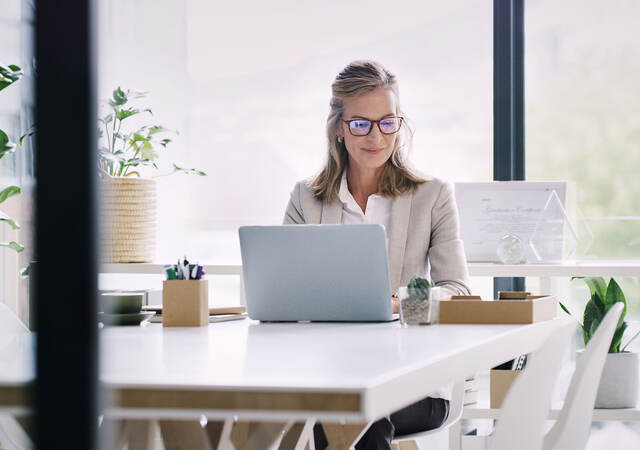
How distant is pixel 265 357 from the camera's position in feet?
3.38

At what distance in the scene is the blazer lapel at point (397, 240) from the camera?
2254mm

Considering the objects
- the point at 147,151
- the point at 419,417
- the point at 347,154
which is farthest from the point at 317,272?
the point at 147,151

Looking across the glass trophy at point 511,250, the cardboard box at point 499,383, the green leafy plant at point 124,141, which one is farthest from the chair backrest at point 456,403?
the green leafy plant at point 124,141

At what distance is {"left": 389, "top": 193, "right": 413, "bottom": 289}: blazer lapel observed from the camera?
225 cm

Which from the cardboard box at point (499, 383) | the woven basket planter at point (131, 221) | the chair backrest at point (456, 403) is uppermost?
the woven basket planter at point (131, 221)

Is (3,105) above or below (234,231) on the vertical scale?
above

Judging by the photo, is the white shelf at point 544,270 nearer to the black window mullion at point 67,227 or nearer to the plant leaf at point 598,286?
the plant leaf at point 598,286

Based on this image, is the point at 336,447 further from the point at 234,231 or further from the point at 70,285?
the point at 234,231

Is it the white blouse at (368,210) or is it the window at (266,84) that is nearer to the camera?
the white blouse at (368,210)

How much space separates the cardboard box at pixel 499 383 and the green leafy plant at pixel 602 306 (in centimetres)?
30

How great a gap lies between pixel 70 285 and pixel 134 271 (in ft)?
9.90

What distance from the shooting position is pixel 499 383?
2.90 meters

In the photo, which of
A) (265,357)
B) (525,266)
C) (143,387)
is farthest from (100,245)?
(525,266)

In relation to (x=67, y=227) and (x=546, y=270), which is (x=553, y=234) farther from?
(x=67, y=227)
